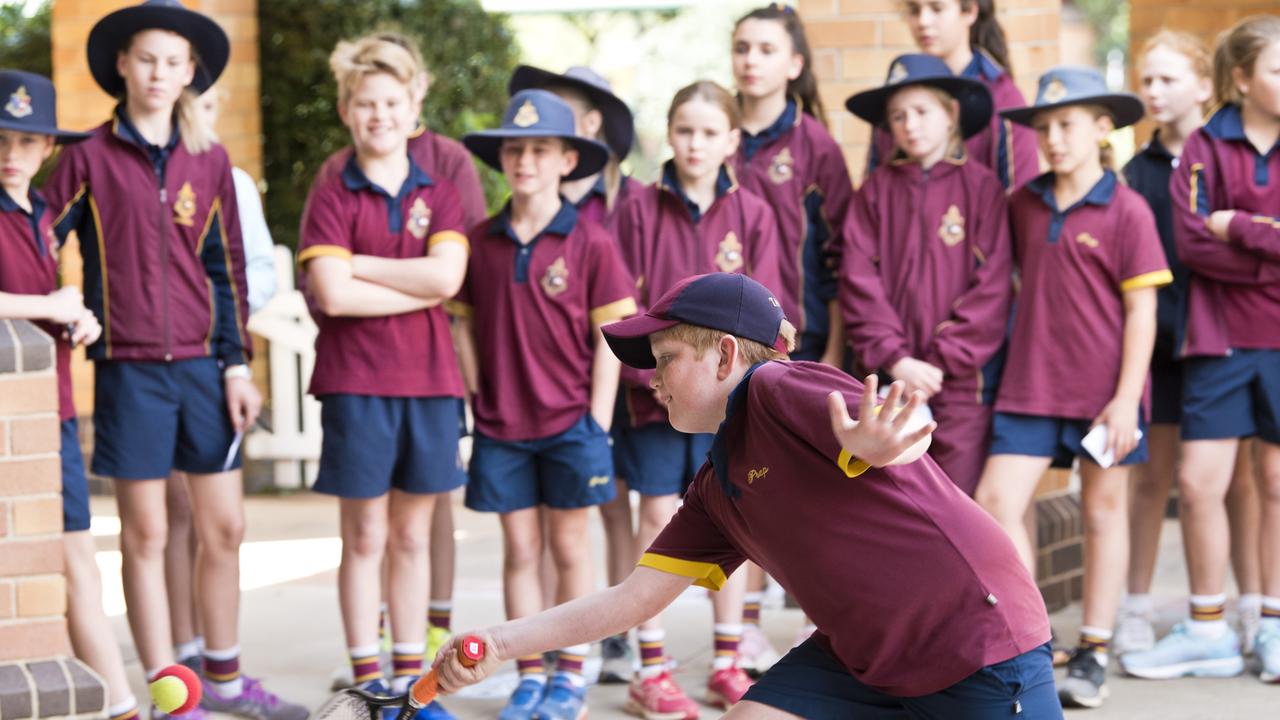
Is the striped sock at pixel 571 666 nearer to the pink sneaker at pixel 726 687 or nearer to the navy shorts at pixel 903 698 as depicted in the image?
the pink sneaker at pixel 726 687

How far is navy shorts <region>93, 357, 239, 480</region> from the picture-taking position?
5.03 metres

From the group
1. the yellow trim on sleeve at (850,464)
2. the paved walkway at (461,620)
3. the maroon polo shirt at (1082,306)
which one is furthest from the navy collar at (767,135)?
the yellow trim on sleeve at (850,464)

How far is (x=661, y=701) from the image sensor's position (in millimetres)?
A: 5188

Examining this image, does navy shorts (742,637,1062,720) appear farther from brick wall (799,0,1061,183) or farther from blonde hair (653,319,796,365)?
brick wall (799,0,1061,183)

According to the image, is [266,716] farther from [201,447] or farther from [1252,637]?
[1252,637]

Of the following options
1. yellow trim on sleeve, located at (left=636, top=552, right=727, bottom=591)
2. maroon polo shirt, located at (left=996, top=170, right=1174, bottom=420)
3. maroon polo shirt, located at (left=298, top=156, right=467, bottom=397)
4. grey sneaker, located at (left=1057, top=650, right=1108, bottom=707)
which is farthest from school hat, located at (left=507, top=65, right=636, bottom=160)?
yellow trim on sleeve, located at (left=636, top=552, right=727, bottom=591)

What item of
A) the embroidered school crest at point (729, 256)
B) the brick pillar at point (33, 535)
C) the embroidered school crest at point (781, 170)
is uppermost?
the embroidered school crest at point (781, 170)

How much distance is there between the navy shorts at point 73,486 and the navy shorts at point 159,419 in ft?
0.34

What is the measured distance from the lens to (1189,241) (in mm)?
5594

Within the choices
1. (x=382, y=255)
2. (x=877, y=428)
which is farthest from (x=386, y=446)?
(x=877, y=428)

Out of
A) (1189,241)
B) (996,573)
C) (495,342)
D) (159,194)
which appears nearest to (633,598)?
(996,573)

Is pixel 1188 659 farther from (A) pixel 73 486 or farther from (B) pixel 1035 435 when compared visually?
(A) pixel 73 486

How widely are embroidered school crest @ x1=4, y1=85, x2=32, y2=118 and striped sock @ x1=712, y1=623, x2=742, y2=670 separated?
2.73 metres

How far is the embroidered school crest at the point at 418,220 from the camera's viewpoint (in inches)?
210
